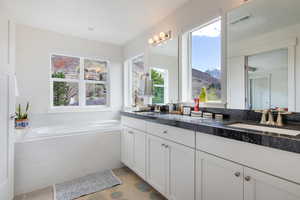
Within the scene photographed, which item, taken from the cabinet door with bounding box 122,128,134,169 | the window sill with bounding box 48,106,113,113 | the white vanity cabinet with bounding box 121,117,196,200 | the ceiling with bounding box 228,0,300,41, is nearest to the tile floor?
the white vanity cabinet with bounding box 121,117,196,200

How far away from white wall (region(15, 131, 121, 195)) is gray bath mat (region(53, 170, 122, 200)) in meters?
0.10

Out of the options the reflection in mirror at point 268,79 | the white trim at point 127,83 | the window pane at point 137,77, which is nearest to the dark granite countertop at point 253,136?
the reflection in mirror at point 268,79

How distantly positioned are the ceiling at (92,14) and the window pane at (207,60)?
53 cm

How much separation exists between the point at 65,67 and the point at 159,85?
1.97 meters

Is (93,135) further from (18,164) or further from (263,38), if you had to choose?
(263,38)

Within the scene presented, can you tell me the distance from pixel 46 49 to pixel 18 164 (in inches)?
76.3

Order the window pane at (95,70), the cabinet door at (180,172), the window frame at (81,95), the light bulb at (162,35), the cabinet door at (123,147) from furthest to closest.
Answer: the window pane at (95,70) < the window frame at (81,95) < the cabinet door at (123,147) < the light bulb at (162,35) < the cabinet door at (180,172)

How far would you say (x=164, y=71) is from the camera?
2.48 m

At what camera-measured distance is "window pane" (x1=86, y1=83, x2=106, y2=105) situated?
3351 mm

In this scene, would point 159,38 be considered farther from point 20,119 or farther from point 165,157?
point 20,119

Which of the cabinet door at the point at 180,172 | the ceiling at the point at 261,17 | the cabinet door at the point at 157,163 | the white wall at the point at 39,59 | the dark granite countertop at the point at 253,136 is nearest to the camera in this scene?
the dark granite countertop at the point at 253,136

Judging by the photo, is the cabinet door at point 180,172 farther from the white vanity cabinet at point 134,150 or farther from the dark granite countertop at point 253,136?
the white vanity cabinet at point 134,150

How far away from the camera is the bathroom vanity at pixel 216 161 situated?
2.69ft

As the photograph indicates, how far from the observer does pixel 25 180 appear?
1.96 m
